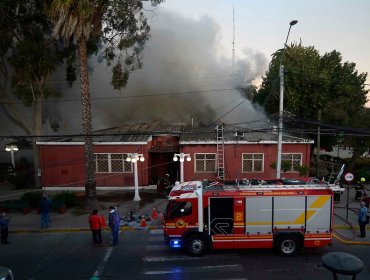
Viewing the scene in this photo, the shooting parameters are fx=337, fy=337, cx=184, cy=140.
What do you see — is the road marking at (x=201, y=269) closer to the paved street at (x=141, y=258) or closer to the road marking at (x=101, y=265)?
the paved street at (x=141, y=258)

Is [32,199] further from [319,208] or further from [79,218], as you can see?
[319,208]

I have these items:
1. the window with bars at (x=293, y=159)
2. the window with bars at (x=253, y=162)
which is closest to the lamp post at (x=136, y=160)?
the window with bars at (x=253, y=162)

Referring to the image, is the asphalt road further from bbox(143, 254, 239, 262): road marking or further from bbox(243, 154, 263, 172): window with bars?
bbox(243, 154, 263, 172): window with bars

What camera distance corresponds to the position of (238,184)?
11.7m

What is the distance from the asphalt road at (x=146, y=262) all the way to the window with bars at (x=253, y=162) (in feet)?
29.4

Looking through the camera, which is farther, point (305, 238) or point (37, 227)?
point (37, 227)

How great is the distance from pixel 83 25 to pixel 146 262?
1073 centimetres

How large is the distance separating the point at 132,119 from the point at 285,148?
704 inches

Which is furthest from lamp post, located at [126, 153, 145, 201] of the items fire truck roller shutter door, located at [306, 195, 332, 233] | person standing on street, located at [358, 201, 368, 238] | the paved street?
person standing on street, located at [358, 201, 368, 238]

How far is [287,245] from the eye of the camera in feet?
35.9

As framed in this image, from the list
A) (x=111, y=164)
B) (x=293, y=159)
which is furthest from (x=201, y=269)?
A: (x=293, y=159)

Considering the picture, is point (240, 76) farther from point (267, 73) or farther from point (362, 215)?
point (362, 215)

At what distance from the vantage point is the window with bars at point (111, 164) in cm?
2079

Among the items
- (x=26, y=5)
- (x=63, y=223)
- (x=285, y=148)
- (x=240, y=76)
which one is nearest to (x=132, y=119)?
(x=240, y=76)
